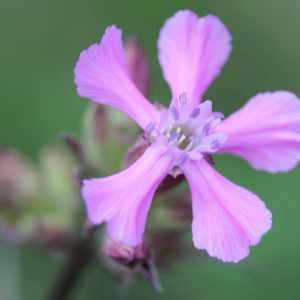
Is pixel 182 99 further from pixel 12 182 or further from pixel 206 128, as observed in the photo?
pixel 12 182

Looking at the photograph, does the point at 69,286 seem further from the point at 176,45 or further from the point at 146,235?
the point at 176,45

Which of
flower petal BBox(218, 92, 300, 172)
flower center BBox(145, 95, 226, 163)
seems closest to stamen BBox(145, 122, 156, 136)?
flower center BBox(145, 95, 226, 163)

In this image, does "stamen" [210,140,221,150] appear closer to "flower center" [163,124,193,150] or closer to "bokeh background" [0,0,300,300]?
"flower center" [163,124,193,150]

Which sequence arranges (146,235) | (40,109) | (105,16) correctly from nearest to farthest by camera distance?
(146,235) < (40,109) < (105,16)

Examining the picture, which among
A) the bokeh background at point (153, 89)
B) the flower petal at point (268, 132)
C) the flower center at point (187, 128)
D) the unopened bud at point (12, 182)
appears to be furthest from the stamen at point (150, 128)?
the bokeh background at point (153, 89)

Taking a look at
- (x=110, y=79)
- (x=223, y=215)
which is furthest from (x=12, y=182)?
(x=223, y=215)

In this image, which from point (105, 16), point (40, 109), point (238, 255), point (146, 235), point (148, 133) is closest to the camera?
point (238, 255)

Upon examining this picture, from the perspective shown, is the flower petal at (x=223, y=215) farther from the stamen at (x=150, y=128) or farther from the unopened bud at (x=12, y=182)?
the unopened bud at (x=12, y=182)

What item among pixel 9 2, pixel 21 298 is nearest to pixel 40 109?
pixel 9 2
